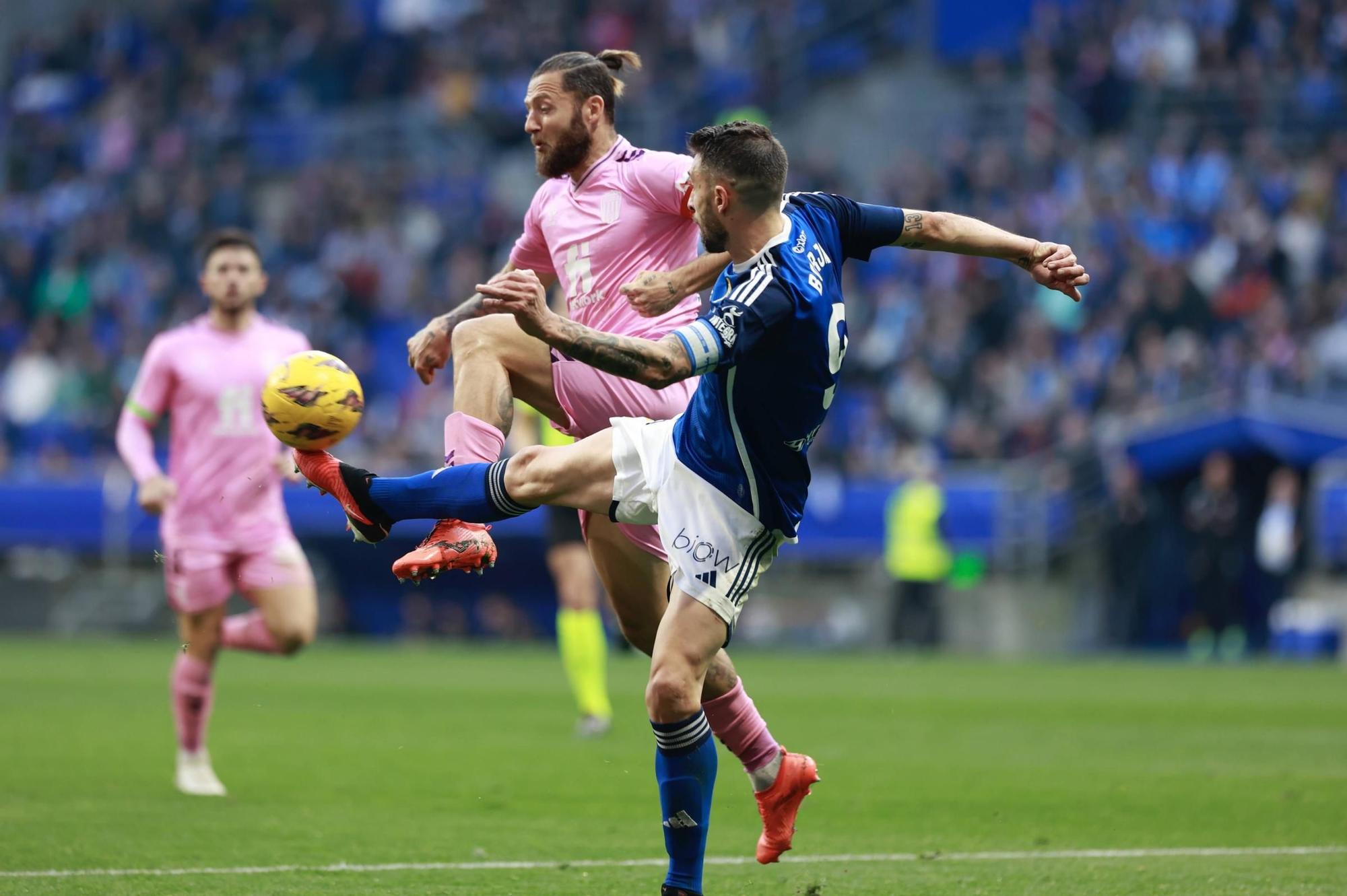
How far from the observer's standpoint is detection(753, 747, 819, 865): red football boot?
20.6ft

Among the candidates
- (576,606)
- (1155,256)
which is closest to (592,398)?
(576,606)

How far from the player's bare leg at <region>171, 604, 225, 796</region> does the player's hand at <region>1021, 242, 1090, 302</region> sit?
4.75 m

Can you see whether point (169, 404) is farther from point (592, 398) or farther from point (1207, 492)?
point (1207, 492)

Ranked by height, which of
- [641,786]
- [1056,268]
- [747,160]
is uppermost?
[747,160]

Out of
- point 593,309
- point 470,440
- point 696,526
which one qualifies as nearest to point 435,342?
point 470,440

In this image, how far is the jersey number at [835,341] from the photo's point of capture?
19.2 feet

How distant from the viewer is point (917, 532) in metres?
21.4

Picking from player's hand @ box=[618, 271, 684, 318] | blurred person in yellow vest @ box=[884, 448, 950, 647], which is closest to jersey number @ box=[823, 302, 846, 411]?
player's hand @ box=[618, 271, 684, 318]

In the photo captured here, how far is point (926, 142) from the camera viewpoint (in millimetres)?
27672

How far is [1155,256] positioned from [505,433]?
17.5m

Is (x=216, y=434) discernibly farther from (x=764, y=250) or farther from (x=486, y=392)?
(x=764, y=250)

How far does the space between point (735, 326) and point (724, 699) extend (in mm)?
1635

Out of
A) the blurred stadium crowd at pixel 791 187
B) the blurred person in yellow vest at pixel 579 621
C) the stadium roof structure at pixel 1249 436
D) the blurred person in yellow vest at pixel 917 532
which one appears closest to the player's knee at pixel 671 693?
the blurred person in yellow vest at pixel 579 621

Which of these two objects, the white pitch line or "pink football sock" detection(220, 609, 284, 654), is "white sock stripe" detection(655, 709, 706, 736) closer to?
the white pitch line
